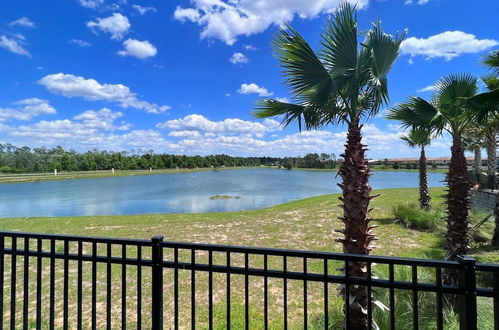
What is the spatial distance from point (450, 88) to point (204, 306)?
5.63 meters

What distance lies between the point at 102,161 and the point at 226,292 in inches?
3438

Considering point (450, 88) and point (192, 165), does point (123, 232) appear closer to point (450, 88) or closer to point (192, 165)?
point (450, 88)

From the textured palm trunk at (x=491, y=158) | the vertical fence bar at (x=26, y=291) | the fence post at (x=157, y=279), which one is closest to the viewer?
the fence post at (x=157, y=279)

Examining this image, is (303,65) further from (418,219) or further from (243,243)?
(418,219)

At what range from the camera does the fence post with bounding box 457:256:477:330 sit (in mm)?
1494

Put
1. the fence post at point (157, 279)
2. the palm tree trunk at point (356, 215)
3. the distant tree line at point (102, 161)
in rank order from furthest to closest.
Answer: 1. the distant tree line at point (102, 161)
2. the palm tree trunk at point (356, 215)
3. the fence post at point (157, 279)

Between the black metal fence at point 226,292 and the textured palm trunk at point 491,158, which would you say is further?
the textured palm trunk at point 491,158

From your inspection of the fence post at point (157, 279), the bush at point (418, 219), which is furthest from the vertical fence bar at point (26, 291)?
the bush at point (418, 219)

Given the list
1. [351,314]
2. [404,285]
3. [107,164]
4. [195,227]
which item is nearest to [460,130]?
[351,314]

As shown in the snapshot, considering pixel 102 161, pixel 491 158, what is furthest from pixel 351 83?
pixel 102 161

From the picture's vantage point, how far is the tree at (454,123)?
4.33m

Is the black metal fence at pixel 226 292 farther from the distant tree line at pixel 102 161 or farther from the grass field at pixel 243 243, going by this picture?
the distant tree line at pixel 102 161

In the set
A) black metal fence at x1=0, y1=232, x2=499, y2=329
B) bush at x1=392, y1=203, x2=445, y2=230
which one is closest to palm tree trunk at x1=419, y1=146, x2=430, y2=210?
bush at x1=392, y1=203, x2=445, y2=230

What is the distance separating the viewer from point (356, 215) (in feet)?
9.93
